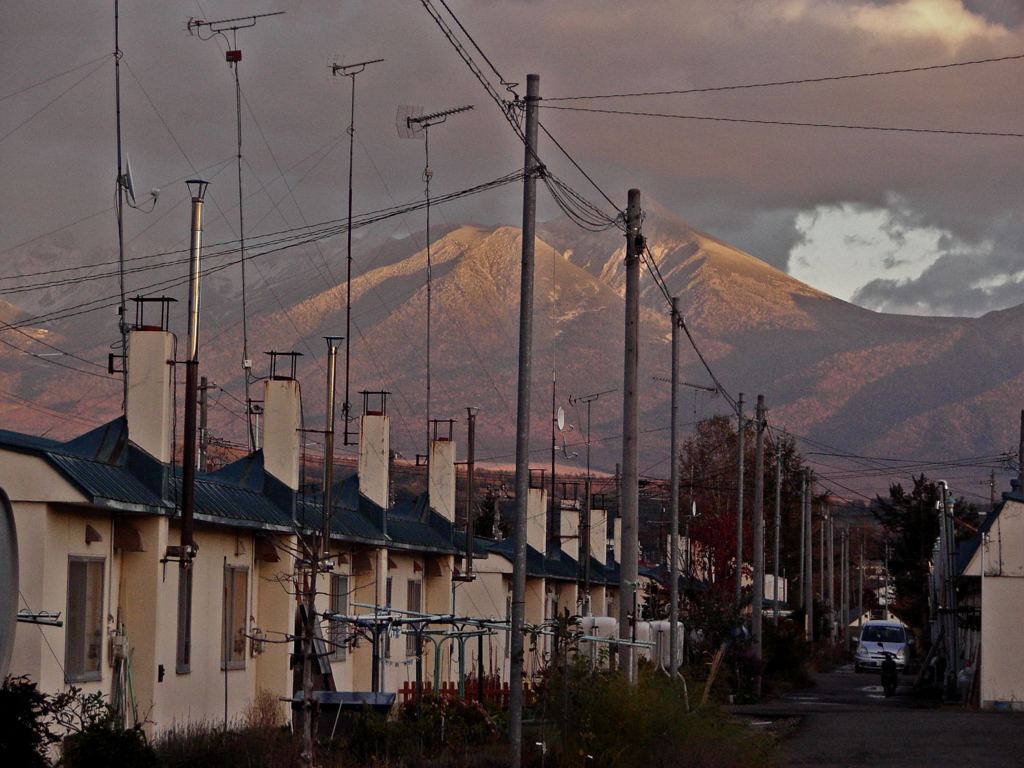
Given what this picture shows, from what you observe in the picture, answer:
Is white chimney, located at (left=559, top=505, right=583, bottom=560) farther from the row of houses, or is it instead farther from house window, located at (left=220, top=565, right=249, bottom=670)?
house window, located at (left=220, top=565, right=249, bottom=670)

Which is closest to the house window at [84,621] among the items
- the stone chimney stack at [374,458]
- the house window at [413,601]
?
the stone chimney stack at [374,458]

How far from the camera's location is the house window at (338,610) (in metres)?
29.5

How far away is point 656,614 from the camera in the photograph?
5572cm

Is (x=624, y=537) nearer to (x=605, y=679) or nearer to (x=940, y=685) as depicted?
(x=605, y=679)

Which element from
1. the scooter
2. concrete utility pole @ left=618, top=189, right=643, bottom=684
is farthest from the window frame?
the scooter

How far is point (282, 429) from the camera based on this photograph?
28.7 meters

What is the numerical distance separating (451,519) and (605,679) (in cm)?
1827

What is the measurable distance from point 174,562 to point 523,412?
5.26 meters

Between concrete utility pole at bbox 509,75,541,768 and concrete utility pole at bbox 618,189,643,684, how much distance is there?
5305 millimetres

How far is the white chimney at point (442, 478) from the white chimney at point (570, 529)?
62.1ft

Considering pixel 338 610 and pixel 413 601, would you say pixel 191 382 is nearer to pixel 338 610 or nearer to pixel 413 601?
pixel 338 610

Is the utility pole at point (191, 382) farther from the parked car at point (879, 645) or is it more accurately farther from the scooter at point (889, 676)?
the parked car at point (879, 645)

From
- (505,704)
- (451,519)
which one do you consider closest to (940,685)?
(451,519)

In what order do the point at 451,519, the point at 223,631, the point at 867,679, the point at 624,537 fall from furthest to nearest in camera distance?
the point at 867,679 < the point at 451,519 < the point at 624,537 < the point at 223,631
